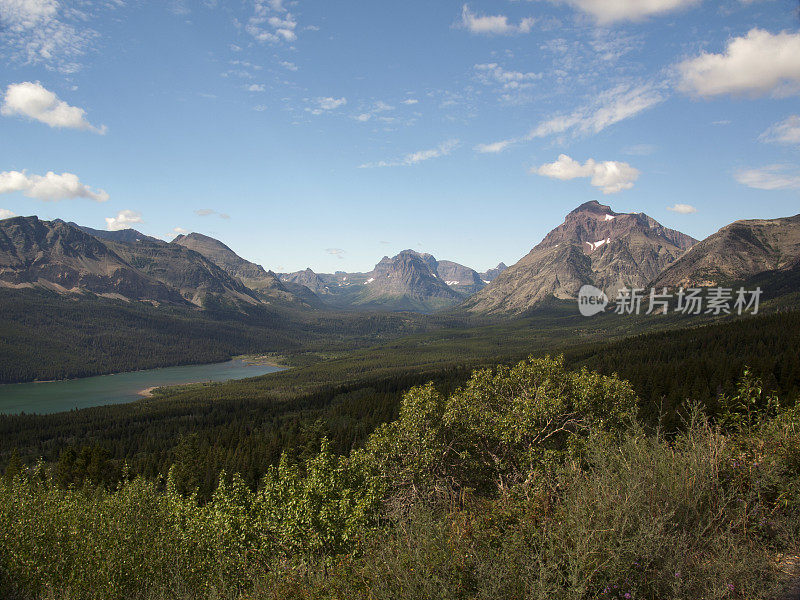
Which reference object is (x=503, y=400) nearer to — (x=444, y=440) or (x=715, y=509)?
(x=444, y=440)

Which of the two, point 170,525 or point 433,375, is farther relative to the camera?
point 433,375

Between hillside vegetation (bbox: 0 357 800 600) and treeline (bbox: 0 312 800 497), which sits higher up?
hillside vegetation (bbox: 0 357 800 600)

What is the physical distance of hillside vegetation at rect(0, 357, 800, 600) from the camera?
10320 mm

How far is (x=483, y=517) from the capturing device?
42.4 ft

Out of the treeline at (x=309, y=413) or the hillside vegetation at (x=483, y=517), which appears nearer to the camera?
the hillside vegetation at (x=483, y=517)

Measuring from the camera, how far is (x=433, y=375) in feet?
637

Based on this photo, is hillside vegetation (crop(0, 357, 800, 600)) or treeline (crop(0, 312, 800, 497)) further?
treeline (crop(0, 312, 800, 497))

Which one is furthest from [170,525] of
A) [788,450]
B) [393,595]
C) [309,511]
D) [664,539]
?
[788,450]

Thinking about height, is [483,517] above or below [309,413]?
above

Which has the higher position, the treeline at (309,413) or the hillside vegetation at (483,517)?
the hillside vegetation at (483,517)

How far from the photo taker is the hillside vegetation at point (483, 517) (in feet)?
33.9

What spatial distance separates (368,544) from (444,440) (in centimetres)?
1120

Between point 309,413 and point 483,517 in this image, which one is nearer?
point 483,517

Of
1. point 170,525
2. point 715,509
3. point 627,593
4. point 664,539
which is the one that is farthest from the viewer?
point 170,525
